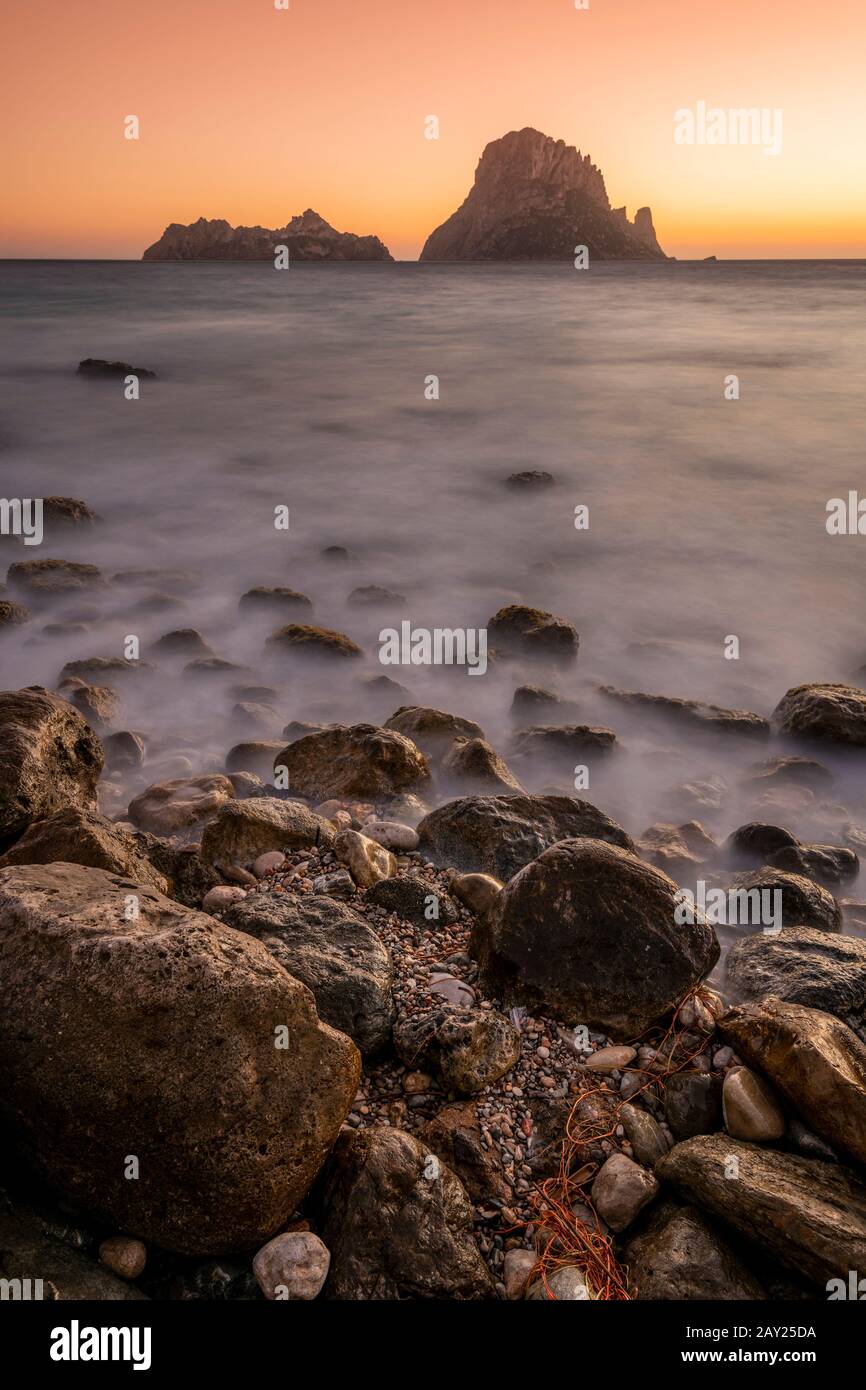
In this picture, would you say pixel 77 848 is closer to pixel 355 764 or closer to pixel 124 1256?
pixel 124 1256

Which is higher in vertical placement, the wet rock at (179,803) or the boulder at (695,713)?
the boulder at (695,713)

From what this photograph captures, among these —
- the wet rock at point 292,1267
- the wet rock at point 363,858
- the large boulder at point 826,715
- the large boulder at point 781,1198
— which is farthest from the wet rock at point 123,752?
the large boulder at point 826,715

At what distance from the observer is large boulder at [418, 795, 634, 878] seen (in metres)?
4.82

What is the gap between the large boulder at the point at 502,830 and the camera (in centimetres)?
482

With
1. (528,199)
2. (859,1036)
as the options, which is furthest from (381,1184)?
(528,199)

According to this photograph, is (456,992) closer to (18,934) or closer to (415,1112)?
(415,1112)

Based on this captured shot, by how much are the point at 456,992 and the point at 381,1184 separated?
3.16 feet

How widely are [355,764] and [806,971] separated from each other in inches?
122

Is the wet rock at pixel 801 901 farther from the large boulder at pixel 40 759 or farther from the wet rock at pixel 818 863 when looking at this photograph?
the large boulder at pixel 40 759

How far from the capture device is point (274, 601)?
9641 millimetres

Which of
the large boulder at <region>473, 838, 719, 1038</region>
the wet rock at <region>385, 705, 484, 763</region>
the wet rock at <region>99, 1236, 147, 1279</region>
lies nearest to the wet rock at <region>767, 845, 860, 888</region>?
the large boulder at <region>473, 838, 719, 1038</region>

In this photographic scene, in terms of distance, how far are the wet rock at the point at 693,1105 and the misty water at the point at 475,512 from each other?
9.10 feet

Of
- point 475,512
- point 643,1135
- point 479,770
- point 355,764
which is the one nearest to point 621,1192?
point 643,1135

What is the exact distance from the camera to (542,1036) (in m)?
3.63
